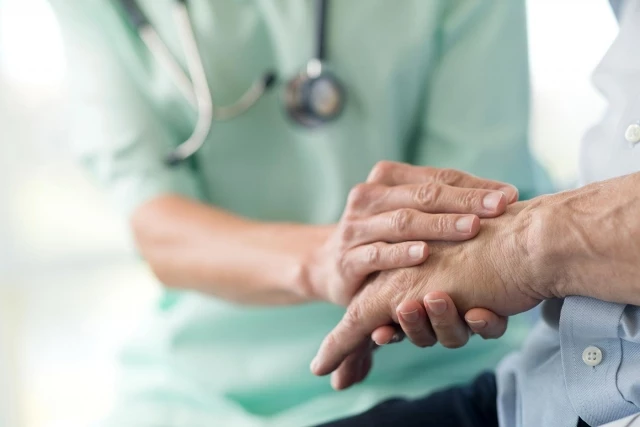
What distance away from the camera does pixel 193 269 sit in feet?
3.09

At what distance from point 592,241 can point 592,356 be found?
0.33ft

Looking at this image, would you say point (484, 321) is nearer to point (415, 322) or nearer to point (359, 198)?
point (415, 322)

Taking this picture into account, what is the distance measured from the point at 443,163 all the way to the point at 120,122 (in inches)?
16.6

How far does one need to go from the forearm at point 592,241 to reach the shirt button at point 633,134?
0.26ft

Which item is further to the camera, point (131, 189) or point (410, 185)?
point (131, 189)

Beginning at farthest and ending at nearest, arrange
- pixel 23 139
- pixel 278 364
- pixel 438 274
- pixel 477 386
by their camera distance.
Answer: pixel 23 139 < pixel 278 364 < pixel 477 386 < pixel 438 274

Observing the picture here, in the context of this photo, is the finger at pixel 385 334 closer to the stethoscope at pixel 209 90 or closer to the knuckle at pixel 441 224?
the knuckle at pixel 441 224

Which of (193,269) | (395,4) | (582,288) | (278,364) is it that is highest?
(395,4)

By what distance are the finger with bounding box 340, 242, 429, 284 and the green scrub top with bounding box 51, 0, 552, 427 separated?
0.84ft

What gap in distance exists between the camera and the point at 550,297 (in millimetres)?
639

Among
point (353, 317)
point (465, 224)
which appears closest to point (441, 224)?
point (465, 224)

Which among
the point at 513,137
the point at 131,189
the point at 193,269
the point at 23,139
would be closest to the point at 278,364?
the point at 193,269

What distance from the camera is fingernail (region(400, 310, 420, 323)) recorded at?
0.67m

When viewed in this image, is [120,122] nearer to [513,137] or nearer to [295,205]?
[295,205]
